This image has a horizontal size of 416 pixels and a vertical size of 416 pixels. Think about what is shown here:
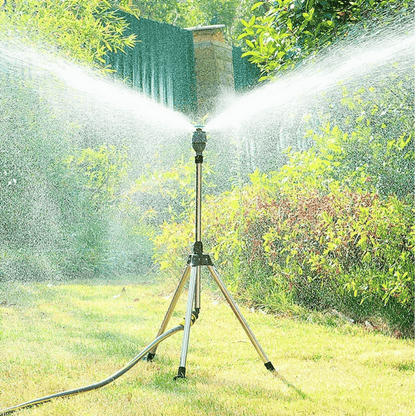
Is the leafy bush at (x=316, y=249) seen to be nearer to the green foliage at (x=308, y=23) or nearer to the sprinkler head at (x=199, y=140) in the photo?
the green foliage at (x=308, y=23)

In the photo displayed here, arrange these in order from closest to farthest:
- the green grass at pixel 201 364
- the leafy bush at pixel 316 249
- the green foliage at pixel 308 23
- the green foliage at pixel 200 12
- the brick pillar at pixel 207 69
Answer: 1. the green grass at pixel 201 364
2. the leafy bush at pixel 316 249
3. the green foliage at pixel 308 23
4. the brick pillar at pixel 207 69
5. the green foliage at pixel 200 12

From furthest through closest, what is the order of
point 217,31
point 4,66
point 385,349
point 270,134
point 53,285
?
point 217,31 → point 270,134 → point 4,66 → point 53,285 → point 385,349

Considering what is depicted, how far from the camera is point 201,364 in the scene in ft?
9.21

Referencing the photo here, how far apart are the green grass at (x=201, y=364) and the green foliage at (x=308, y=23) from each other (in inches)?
65.1

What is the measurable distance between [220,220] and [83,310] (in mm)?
1131

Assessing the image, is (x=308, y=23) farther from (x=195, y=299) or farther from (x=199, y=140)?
(x=195, y=299)

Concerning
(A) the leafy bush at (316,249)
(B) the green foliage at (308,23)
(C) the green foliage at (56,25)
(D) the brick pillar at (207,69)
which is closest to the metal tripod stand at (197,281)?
(A) the leafy bush at (316,249)

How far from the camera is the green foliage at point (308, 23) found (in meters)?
3.40

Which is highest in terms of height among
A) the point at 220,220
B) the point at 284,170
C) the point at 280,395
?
the point at 284,170

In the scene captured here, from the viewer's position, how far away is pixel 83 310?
4.01 metres

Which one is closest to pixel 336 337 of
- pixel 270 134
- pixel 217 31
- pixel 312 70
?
pixel 312 70

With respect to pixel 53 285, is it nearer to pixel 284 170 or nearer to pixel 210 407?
pixel 284 170

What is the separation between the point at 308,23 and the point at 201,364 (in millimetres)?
2072

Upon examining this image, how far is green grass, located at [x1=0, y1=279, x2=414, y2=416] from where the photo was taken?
7.39ft
